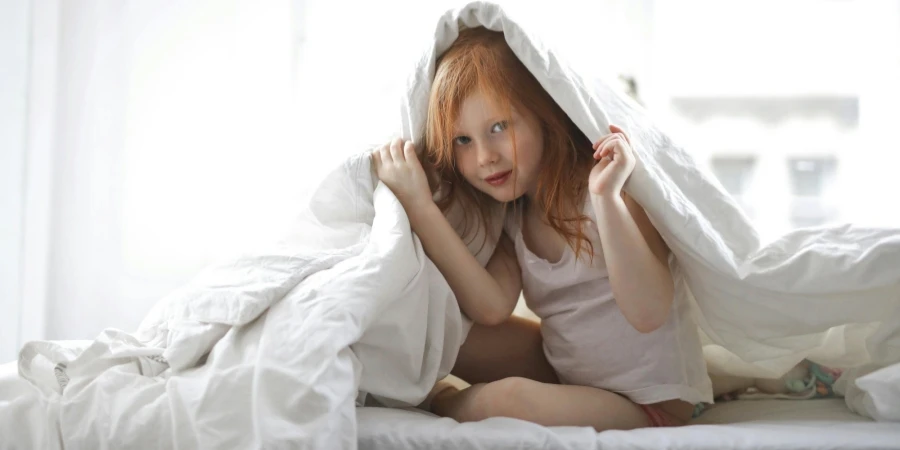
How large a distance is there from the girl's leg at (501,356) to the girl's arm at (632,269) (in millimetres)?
230

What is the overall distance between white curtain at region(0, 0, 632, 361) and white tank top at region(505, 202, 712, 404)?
0.33 m

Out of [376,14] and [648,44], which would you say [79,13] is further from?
[648,44]

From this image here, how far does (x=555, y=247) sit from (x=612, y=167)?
22 cm

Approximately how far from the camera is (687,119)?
260cm

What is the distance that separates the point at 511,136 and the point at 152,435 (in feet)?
1.80

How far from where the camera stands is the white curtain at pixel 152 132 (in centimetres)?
151

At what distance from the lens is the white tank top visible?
1.02 m

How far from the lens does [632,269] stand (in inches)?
36.8

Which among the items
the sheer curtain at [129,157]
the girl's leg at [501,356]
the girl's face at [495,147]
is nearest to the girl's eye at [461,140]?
the girl's face at [495,147]

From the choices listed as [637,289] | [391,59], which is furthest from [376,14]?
[637,289]

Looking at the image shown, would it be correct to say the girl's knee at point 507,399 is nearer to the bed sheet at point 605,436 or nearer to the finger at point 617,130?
the bed sheet at point 605,436

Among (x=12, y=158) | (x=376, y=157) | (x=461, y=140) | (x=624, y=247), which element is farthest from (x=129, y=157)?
(x=624, y=247)

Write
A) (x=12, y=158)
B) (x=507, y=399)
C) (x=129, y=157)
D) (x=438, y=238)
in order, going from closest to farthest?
(x=507, y=399) → (x=438, y=238) → (x=12, y=158) → (x=129, y=157)

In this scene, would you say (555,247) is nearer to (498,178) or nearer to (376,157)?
(498,178)
